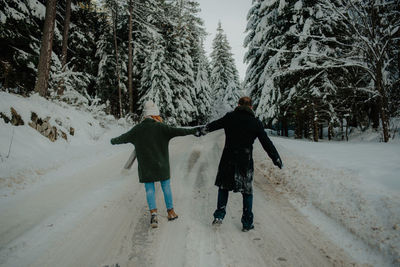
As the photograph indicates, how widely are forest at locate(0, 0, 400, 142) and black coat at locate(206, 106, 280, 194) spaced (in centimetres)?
550

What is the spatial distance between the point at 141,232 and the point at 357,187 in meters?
4.00

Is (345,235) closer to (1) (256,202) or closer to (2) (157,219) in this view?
(1) (256,202)

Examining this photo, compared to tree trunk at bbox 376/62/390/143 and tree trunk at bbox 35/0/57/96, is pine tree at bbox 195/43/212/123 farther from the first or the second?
tree trunk at bbox 376/62/390/143

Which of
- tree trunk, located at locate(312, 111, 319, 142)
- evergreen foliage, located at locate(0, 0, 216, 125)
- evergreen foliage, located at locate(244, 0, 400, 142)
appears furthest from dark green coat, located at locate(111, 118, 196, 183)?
evergreen foliage, located at locate(0, 0, 216, 125)

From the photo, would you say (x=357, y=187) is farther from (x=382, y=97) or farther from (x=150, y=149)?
(x=382, y=97)

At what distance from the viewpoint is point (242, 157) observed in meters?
3.48

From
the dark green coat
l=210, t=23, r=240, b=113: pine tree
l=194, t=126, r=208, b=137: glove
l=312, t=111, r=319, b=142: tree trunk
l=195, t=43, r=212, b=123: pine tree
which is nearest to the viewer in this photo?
the dark green coat

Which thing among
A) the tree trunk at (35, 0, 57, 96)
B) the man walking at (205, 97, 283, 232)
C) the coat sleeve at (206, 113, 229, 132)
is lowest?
the man walking at (205, 97, 283, 232)

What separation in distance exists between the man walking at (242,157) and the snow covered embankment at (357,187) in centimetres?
152

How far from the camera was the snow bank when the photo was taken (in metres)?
5.09

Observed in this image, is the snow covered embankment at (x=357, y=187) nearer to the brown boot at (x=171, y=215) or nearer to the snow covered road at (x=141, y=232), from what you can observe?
the snow covered road at (x=141, y=232)

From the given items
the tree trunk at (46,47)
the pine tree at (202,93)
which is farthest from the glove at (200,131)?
the pine tree at (202,93)

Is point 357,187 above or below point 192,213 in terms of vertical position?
above

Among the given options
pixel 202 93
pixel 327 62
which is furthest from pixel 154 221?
pixel 202 93
